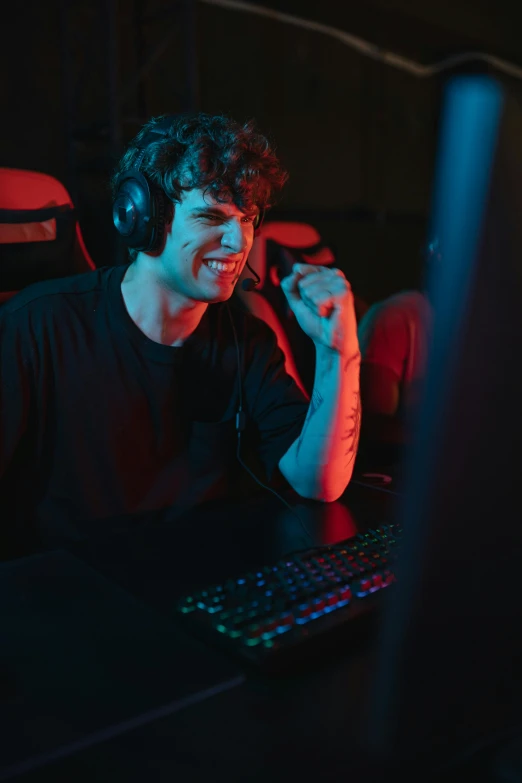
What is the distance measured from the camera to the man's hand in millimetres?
1167

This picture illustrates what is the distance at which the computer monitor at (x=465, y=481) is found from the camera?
0.37 meters

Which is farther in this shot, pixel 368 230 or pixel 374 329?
pixel 368 230

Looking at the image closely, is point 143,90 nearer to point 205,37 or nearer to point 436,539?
point 205,37

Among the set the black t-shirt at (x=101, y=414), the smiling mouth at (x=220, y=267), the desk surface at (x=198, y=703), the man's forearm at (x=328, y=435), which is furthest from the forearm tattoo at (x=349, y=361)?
the desk surface at (x=198, y=703)

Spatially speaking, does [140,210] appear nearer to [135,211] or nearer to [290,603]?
[135,211]

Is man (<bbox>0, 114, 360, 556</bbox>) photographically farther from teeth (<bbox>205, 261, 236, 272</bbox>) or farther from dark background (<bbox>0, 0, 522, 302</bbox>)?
dark background (<bbox>0, 0, 522, 302</bbox>)

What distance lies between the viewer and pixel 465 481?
41 cm

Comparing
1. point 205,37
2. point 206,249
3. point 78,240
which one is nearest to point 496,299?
point 206,249

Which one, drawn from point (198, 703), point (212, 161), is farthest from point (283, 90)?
point (198, 703)

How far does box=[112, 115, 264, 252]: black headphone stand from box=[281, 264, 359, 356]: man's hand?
236 millimetres

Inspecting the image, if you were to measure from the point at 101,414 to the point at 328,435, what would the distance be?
40cm

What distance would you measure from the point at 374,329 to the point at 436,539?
1502 mm

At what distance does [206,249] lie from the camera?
1193mm

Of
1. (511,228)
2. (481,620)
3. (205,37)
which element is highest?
(205,37)
